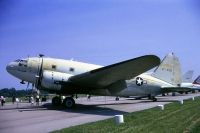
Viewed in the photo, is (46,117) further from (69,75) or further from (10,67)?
(10,67)

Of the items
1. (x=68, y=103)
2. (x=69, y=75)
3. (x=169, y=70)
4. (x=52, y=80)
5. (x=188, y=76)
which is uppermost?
(x=188, y=76)

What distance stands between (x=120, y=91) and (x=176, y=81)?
34.2 ft

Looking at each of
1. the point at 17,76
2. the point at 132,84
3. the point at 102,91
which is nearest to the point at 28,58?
the point at 17,76

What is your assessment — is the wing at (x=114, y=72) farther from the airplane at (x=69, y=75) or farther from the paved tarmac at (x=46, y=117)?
the paved tarmac at (x=46, y=117)

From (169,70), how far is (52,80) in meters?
15.5

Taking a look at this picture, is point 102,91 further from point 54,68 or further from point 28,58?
point 28,58

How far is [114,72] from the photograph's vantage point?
865 inches

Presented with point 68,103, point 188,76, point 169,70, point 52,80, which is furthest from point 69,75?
point 188,76

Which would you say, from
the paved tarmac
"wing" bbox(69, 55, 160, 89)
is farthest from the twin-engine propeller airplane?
the paved tarmac

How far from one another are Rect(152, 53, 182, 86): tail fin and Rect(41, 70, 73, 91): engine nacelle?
1293 centimetres

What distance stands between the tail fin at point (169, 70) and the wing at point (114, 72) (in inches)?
400

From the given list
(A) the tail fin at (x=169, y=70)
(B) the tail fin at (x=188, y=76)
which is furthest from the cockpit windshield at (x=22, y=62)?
(B) the tail fin at (x=188, y=76)

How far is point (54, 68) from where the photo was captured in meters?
23.9

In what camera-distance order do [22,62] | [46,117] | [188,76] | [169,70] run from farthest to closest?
1. [188,76]
2. [169,70]
3. [22,62]
4. [46,117]
